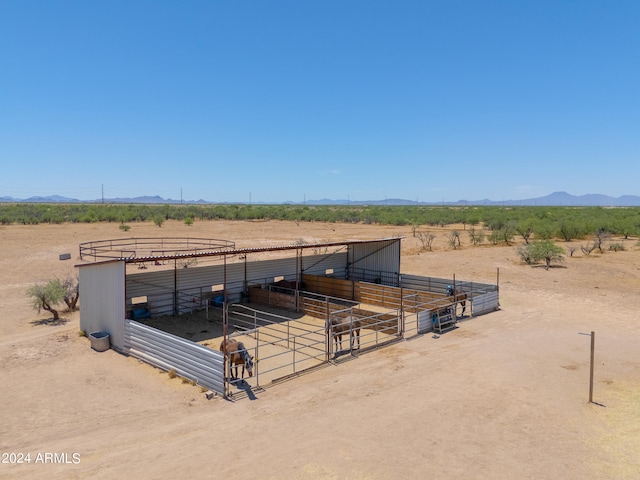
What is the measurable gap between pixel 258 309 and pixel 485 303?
378 inches

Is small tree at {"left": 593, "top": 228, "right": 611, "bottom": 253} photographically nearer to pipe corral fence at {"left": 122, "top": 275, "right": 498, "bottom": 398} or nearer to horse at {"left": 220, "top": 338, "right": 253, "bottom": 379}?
pipe corral fence at {"left": 122, "top": 275, "right": 498, "bottom": 398}

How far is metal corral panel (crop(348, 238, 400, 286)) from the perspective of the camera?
918 inches

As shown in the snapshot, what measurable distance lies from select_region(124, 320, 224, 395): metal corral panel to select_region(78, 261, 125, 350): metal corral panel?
64 centimetres

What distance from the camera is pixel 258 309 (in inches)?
753

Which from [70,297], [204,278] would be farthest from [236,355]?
[70,297]

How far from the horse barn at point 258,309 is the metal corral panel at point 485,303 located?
0.15 ft

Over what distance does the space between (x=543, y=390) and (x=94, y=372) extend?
11.3 metres

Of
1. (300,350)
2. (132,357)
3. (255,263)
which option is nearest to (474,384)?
(300,350)

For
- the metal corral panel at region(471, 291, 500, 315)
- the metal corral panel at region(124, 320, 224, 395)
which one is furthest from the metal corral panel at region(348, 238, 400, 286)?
the metal corral panel at region(124, 320, 224, 395)

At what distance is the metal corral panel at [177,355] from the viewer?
10367 millimetres

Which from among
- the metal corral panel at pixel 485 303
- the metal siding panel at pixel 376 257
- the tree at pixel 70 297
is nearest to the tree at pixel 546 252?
the metal siding panel at pixel 376 257

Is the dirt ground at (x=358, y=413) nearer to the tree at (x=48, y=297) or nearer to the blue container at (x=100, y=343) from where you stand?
the blue container at (x=100, y=343)

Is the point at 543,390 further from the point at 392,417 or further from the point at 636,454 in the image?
the point at 392,417

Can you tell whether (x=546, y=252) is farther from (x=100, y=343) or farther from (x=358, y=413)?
(x=100, y=343)
